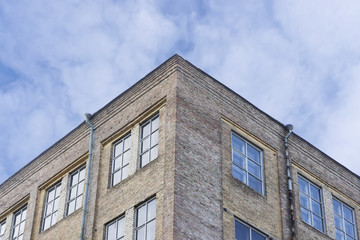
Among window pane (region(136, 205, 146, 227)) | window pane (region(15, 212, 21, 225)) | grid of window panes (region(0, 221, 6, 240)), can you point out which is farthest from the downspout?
grid of window panes (region(0, 221, 6, 240))

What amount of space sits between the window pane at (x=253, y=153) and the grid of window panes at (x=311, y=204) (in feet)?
7.40

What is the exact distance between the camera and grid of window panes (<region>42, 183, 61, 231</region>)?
29.7 meters

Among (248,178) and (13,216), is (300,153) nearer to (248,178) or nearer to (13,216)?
(248,178)

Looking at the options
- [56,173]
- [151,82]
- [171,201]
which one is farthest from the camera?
[56,173]

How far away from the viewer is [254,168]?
93.2ft

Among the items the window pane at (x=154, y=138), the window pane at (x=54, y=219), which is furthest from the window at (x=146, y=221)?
the window pane at (x=54, y=219)

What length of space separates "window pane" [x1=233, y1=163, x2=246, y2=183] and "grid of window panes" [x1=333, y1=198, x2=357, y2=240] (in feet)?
16.6

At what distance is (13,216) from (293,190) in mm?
11527

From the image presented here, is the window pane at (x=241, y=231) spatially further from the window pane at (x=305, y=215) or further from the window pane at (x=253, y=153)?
the window pane at (x=305, y=215)

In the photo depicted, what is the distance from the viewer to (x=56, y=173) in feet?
100

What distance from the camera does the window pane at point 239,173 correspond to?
2739cm

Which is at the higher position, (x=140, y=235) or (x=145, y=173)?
(x=145, y=173)

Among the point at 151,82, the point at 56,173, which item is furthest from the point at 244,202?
the point at 56,173

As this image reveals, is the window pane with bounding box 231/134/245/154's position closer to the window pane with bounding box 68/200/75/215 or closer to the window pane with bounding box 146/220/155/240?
the window pane with bounding box 146/220/155/240
